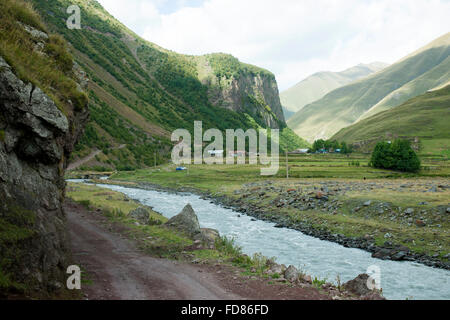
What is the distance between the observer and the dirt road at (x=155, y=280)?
11.6m

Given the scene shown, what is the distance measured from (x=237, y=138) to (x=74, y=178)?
4800 inches

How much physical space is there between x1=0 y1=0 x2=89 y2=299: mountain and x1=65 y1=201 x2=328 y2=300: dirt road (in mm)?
2018

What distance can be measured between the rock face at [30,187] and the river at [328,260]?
540 inches

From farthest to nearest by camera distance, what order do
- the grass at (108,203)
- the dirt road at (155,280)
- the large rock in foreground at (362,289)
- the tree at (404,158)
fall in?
1. the tree at (404,158)
2. the grass at (108,203)
3. the large rock in foreground at (362,289)
4. the dirt road at (155,280)

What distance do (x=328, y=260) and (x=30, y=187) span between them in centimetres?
1991

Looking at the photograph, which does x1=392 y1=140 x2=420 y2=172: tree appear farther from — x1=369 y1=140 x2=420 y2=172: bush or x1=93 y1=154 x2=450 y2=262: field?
x1=93 y1=154 x2=450 y2=262: field

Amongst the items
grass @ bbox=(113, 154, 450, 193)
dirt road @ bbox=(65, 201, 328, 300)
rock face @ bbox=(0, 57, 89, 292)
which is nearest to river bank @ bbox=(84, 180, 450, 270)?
grass @ bbox=(113, 154, 450, 193)

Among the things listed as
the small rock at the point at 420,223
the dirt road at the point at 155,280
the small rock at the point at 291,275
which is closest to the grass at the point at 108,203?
the dirt road at the point at 155,280

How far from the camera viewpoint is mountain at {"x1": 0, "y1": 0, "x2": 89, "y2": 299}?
891cm

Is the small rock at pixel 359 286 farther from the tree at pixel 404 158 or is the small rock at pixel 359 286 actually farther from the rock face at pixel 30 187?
the tree at pixel 404 158

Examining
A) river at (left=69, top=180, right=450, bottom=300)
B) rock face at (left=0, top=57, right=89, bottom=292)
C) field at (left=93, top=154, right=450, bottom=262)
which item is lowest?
river at (left=69, top=180, right=450, bottom=300)

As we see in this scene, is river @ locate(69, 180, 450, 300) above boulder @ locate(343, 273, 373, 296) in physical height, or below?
below
